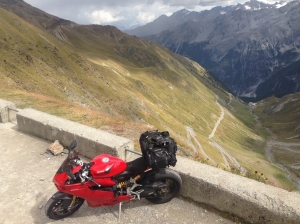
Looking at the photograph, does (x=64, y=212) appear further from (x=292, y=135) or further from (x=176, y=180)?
(x=292, y=135)

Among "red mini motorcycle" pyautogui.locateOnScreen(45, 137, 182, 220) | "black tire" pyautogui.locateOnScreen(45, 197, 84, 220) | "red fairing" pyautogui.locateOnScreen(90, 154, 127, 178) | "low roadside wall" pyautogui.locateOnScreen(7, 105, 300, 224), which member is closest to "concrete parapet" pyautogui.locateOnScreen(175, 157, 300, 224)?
"low roadside wall" pyautogui.locateOnScreen(7, 105, 300, 224)

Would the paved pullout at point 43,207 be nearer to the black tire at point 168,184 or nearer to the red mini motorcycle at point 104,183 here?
the black tire at point 168,184

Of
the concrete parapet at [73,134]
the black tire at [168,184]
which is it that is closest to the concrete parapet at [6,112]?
the concrete parapet at [73,134]

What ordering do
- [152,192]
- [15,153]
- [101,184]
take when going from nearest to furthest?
[101,184] → [152,192] → [15,153]

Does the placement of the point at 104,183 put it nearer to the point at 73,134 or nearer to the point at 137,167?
the point at 137,167

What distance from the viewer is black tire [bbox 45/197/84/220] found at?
8.37 metres

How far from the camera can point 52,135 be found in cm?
1388

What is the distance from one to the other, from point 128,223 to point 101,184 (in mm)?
1838

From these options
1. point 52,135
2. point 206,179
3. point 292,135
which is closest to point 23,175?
point 52,135

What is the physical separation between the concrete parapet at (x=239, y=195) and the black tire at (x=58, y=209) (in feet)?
13.2

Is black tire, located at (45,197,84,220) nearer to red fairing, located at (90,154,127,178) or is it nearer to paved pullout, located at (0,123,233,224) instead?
paved pullout, located at (0,123,233,224)

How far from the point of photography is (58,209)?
854 cm

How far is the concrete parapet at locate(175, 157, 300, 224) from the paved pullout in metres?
0.56

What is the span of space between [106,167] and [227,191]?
4.41 meters
